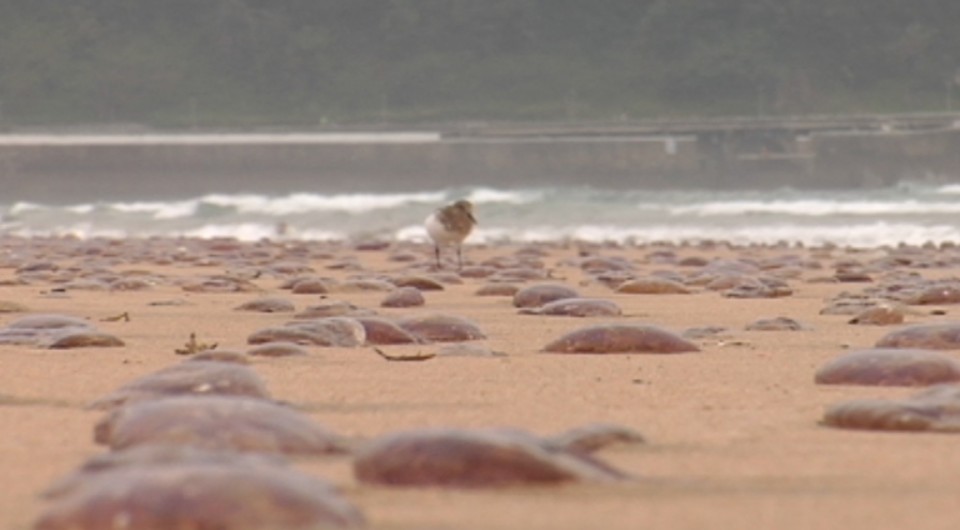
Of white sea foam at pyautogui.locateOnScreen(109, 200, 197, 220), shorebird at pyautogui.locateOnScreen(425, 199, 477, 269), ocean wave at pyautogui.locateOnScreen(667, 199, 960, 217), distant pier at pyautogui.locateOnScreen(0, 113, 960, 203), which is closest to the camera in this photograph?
shorebird at pyautogui.locateOnScreen(425, 199, 477, 269)

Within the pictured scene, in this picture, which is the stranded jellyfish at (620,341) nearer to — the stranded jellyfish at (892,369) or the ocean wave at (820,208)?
the stranded jellyfish at (892,369)

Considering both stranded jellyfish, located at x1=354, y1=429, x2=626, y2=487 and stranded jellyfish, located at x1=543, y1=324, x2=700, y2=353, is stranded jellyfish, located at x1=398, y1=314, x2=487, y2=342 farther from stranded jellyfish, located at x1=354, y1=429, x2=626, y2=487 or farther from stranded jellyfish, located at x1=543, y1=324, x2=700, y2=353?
stranded jellyfish, located at x1=354, y1=429, x2=626, y2=487

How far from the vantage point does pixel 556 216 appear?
2152 cm

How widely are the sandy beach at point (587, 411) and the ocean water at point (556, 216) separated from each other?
11569 millimetres

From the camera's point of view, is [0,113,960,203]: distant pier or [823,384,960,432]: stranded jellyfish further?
[0,113,960,203]: distant pier

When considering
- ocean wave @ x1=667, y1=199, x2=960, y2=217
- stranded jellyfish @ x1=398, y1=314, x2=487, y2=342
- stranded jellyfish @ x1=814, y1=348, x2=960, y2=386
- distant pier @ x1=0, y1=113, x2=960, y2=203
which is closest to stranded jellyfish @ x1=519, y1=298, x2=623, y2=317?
stranded jellyfish @ x1=398, y1=314, x2=487, y2=342

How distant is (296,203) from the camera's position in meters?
28.1

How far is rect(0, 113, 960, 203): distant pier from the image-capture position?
30.9 m

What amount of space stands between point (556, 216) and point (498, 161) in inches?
371

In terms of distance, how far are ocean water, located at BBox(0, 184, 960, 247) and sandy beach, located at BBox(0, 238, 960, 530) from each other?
11569mm

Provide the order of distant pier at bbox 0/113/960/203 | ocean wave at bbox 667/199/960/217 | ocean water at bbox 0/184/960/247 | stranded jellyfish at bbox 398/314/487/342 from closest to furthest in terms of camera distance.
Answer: stranded jellyfish at bbox 398/314/487/342 → ocean water at bbox 0/184/960/247 → ocean wave at bbox 667/199/960/217 → distant pier at bbox 0/113/960/203

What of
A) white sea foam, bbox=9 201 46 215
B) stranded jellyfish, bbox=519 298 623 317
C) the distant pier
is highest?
the distant pier

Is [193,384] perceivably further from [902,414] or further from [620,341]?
[620,341]

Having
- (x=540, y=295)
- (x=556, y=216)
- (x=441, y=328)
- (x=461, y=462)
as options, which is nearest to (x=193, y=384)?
(x=461, y=462)
